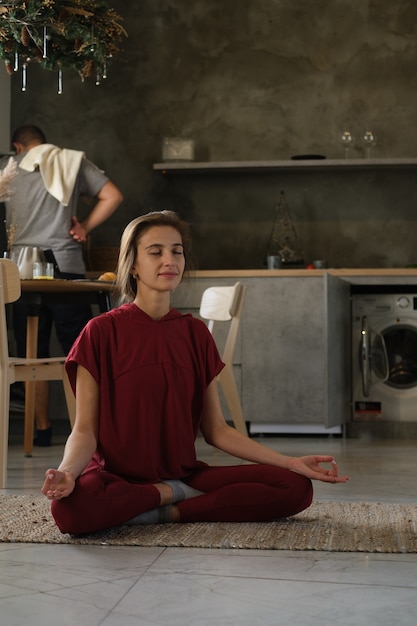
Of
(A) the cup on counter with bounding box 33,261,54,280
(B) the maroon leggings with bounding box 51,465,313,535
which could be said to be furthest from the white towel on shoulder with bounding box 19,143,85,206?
(B) the maroon leggings with bounding box 51,465,313,535

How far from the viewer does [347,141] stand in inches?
243

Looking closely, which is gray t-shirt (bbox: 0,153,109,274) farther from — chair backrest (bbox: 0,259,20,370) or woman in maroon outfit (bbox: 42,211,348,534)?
woman in maroon outfit (bbox: 42,211,348,534)

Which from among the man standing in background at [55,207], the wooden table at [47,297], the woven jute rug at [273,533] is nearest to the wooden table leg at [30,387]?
the wooden table at [47,297]

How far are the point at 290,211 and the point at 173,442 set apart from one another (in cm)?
404

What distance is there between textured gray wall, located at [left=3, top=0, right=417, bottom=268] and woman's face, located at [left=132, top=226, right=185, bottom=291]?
3.88 metres

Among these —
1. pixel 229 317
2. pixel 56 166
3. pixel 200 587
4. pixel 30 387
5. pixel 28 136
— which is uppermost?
pixel 28 136

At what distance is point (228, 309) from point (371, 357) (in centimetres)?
134

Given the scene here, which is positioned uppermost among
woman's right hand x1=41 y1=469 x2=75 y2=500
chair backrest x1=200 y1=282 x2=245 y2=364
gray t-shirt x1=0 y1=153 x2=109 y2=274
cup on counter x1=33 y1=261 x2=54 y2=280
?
gray t-shirt x1=0 y1=153 x2=109 y2=274

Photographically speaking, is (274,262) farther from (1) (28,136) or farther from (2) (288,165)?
(1) (28,136)

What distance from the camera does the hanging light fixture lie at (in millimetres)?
4039

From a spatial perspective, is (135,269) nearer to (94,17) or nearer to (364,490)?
(364,490)

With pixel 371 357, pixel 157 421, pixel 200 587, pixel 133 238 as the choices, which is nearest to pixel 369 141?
pixel 371 357

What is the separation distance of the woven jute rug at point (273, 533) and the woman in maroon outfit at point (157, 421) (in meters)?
0.06

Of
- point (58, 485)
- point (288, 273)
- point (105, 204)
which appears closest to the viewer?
point (58, 485)
